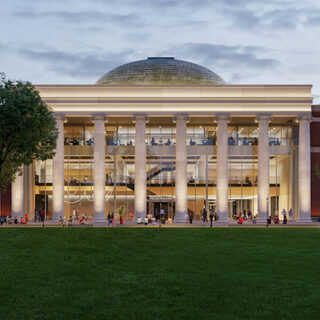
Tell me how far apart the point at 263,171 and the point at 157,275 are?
36.1m

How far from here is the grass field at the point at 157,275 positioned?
746 inches

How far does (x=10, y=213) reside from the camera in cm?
6247

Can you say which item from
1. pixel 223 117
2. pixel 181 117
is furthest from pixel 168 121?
pixel 223 117

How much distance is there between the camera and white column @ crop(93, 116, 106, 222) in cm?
5831

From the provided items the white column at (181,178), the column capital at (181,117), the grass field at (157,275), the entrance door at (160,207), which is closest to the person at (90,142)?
the entrance door at (160,207)

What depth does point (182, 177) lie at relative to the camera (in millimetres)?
58375

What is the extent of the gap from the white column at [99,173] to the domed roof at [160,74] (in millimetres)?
11996

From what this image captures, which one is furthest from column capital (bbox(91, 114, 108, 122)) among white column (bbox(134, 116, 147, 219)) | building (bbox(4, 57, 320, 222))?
white column (bbox(134, 116, 147, 219))

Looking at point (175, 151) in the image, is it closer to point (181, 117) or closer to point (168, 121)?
point (168, 121)

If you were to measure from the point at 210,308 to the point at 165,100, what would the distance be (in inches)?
1679

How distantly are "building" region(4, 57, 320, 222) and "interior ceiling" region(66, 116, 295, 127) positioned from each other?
0.13m

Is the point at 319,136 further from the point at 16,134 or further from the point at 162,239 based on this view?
the point at 16,134

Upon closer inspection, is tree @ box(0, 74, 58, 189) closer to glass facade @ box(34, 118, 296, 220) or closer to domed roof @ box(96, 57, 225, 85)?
glass facade @ box(34, 118, 296, 220)

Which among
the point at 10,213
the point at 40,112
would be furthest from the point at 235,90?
the point at 10,213
